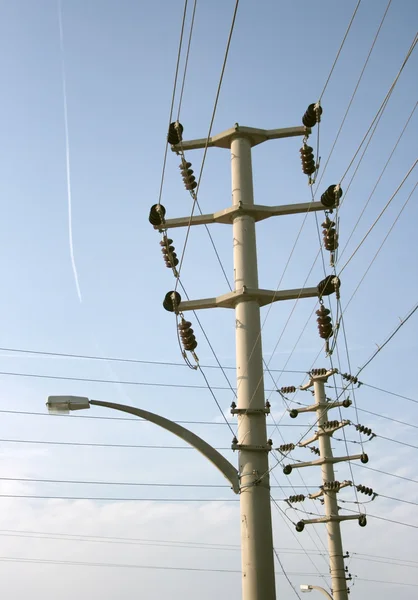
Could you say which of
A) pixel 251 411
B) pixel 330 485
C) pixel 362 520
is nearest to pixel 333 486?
pixel 330 485

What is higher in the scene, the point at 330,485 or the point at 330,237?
the point at 330,485

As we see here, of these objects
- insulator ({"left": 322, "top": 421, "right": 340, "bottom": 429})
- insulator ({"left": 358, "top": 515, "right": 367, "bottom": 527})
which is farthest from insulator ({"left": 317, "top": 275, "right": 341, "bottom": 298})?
insulator ({"left": 358, "top": 515, "right": 367, "bottom": 527})

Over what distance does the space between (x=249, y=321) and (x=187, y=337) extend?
1.72 metres

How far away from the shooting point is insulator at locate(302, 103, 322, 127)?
49.5ft

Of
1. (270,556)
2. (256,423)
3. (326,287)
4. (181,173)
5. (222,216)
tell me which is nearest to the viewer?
(270,556)

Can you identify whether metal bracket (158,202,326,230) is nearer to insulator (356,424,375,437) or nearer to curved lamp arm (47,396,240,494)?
curved lamp arm (47,396,240,494)

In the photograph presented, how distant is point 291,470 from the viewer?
33.7 meters

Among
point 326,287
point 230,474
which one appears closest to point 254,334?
point 326,287

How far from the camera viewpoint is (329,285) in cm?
1366

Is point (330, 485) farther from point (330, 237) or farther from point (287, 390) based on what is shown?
point (330, 237)

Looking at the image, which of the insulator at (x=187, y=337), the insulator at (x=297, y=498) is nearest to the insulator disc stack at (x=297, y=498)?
the insulator at (x=297, y=498)

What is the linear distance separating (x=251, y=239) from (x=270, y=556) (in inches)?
238

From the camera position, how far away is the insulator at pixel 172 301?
48.6 feet

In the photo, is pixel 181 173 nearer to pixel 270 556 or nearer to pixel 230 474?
pixel 230 474
